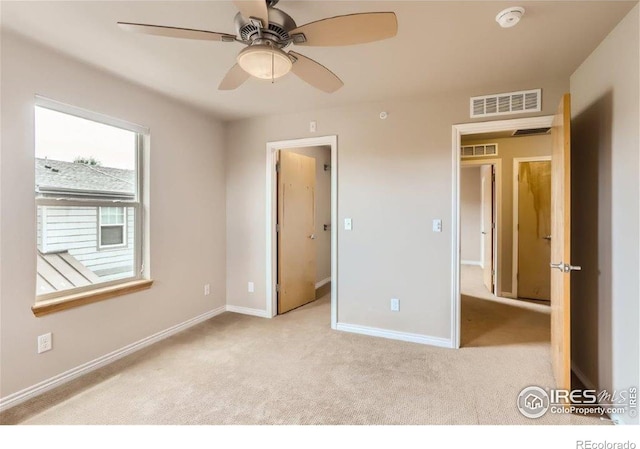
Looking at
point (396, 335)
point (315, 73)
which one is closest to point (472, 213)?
point (396, 335)

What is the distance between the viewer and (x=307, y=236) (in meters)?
4.42

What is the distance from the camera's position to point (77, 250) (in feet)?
8.21

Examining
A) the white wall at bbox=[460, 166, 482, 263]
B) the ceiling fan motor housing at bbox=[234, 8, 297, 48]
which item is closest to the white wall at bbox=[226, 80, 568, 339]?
the ceiling fan motor housing at bbox=[234, 8, 297, 48]

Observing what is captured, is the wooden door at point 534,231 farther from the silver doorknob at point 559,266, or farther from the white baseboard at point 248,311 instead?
the white baseboard at point 248,311

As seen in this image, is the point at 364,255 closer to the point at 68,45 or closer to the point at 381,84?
the point at 381,84

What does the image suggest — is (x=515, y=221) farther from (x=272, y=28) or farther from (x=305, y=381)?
(x=272, y=28)

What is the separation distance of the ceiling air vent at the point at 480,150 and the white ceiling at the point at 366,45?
6.98 feet

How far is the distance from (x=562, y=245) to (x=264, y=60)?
2114 mm

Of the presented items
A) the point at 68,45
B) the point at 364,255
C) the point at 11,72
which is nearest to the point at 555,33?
the point at 364,255

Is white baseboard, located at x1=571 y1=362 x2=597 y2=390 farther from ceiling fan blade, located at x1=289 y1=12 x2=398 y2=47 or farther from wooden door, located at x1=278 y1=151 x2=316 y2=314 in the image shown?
wooden door, located at x1=278 y1=151 x2=316 y2=314

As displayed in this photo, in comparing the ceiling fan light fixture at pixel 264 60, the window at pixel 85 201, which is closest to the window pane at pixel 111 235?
the window at pixel 85 201

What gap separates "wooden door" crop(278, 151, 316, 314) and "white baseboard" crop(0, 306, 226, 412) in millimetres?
1143

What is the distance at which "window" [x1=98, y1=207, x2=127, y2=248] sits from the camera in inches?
106
